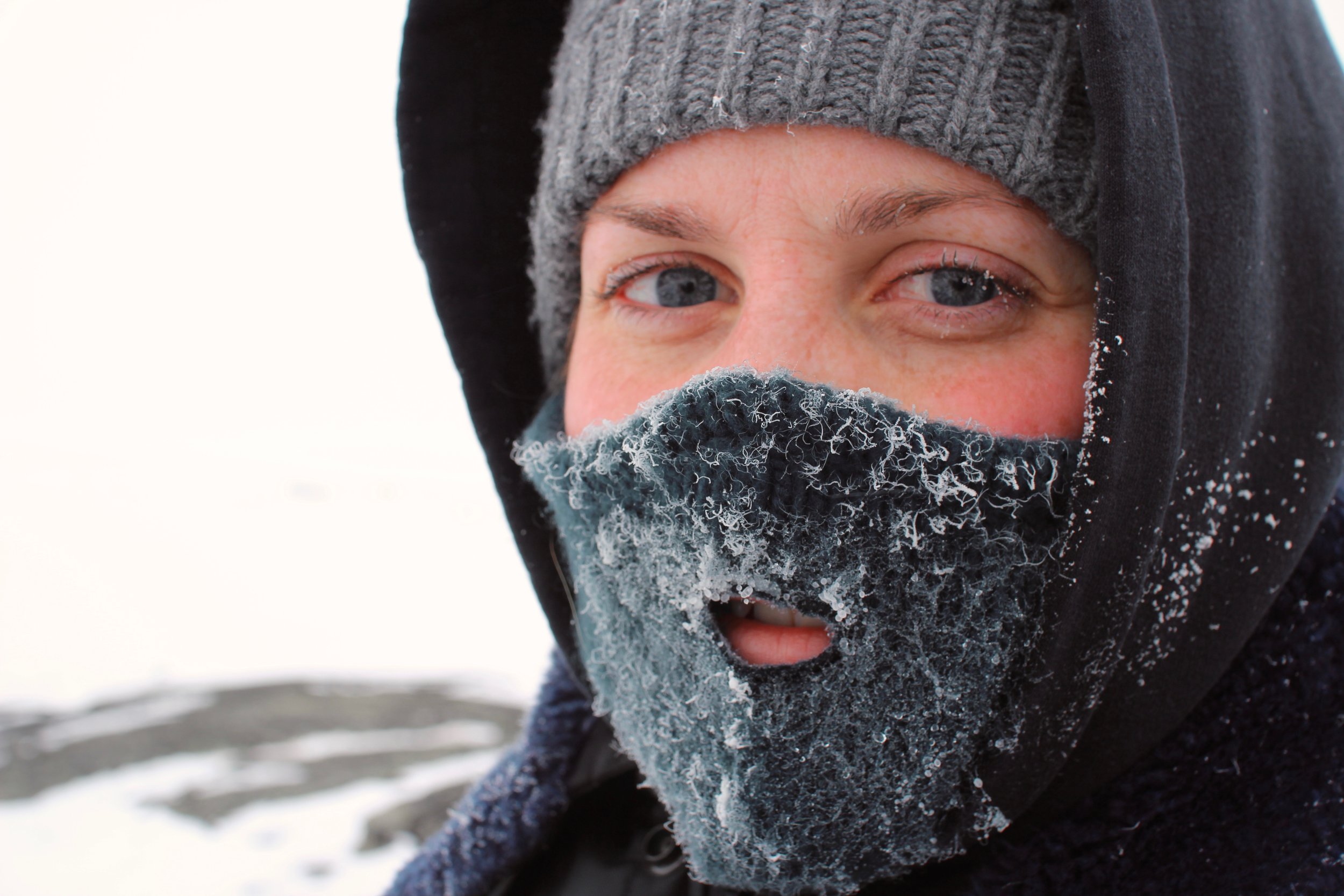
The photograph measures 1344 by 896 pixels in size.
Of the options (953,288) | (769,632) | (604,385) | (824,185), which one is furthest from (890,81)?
(769,632)

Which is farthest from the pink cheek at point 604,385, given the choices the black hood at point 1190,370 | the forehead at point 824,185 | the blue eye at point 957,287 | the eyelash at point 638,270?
the black hood at point 1190,370

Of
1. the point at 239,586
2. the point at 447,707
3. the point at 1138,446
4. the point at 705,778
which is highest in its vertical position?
the point at 1138,446

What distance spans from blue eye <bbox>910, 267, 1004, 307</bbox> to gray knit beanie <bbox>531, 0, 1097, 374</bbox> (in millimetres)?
98

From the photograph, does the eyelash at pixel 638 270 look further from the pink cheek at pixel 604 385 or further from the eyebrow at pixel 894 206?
the eyebrow at pixel 894 206

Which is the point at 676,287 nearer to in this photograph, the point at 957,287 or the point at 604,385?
the point at 604,385

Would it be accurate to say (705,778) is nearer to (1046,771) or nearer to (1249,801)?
(1046,771)

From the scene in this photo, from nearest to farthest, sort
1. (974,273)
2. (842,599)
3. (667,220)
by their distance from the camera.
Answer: (842,599)
(974,273)
(667,220)

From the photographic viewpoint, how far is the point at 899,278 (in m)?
1.05

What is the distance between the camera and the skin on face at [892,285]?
100 cm

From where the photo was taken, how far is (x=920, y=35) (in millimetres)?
1031

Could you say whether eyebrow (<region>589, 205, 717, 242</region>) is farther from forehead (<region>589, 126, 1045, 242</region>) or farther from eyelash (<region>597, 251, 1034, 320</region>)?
eyelash (<region>597, 251, 1034, 320</region>)

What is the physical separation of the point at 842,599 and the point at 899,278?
38 centimetres

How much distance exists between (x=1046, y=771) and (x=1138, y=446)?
0.36 m

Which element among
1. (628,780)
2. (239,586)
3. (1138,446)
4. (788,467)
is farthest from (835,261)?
(239,586)
